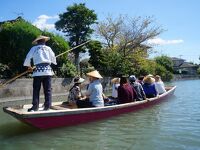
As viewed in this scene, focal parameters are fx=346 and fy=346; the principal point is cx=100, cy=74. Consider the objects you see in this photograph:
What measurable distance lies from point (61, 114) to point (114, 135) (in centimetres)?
126

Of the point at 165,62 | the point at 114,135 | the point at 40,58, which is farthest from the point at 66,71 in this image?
the point at 165,62

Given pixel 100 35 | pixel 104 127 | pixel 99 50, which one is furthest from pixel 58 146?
pixel 100 35

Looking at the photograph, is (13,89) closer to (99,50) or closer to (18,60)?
(18,60)

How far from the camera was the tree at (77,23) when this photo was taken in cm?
2505

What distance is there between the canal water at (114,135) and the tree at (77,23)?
16.4 metres

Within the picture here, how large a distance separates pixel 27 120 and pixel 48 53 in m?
1.51

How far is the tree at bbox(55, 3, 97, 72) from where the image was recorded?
82.2ft

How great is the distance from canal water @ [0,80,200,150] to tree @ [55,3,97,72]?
16367mm

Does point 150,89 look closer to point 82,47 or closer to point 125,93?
point 125,93

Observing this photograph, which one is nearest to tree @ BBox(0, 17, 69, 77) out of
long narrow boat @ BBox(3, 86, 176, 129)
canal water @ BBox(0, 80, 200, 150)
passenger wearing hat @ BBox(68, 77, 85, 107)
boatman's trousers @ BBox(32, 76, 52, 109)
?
canal water @ BBox(0, 80, 200, 150)

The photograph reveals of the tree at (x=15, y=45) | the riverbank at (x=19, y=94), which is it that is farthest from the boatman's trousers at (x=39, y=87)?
the tree at (x=15, y=45)

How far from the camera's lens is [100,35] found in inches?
1181

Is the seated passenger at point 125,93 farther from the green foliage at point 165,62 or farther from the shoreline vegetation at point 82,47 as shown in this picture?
the green foliage at point 165,62

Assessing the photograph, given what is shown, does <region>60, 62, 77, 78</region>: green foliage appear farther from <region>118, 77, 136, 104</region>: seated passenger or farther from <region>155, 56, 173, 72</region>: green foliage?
<region>155, 56, 173, 72</region>: green foliage
